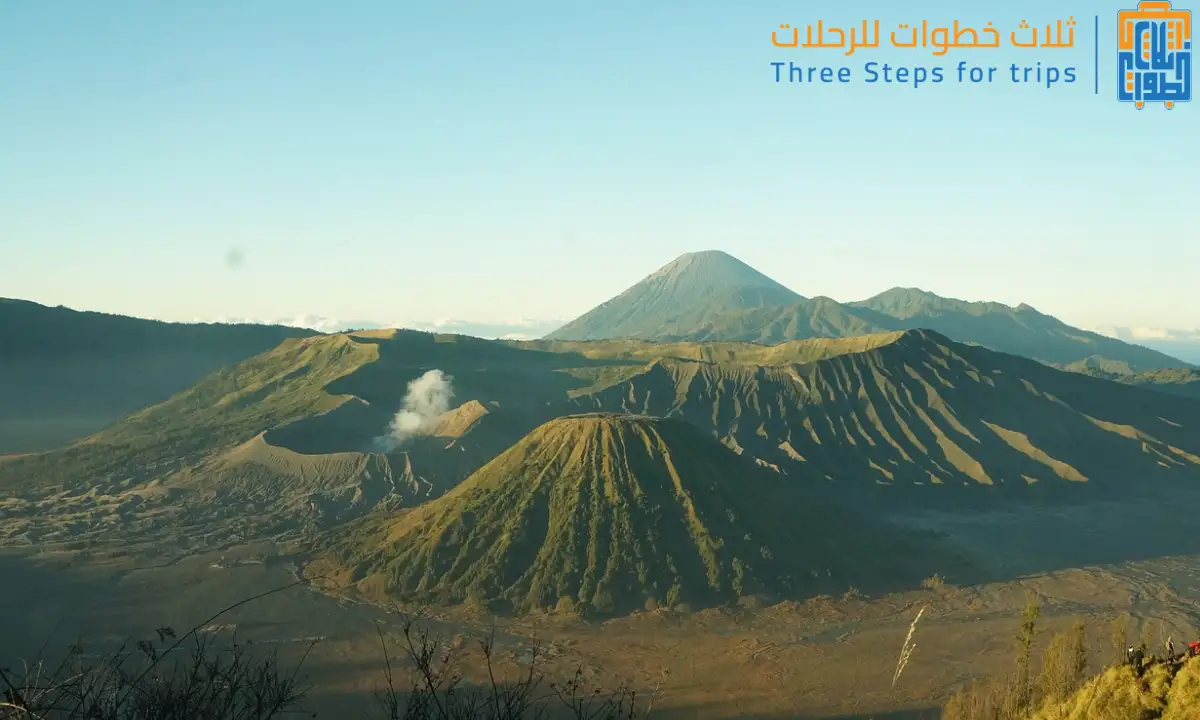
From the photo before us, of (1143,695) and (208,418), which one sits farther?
(208,418)

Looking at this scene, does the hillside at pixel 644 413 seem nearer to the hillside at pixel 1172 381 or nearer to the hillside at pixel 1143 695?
the hillside at pixel 1172 381

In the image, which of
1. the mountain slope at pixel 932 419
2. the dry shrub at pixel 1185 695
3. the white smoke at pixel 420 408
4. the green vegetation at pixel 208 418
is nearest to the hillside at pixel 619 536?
the mountain slope at pixel 932 419

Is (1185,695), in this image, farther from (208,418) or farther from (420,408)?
(208,418)

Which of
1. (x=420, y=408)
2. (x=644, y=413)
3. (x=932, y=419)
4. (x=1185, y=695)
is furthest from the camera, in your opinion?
(x=644, y=413)

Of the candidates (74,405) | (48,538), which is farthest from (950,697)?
(74,405)

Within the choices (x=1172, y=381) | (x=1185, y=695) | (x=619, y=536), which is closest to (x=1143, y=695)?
(x=1185, y=695)

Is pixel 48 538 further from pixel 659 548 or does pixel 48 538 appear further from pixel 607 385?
pixel 607 385
